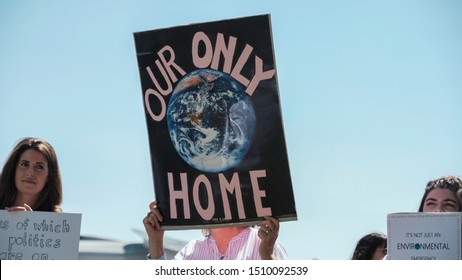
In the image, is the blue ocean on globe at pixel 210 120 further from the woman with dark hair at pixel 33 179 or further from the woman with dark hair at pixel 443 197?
the woman with dark hair at pixel 443 197

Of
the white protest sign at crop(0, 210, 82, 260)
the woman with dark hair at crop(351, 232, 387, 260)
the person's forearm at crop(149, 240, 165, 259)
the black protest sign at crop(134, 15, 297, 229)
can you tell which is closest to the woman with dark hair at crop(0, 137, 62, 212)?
the white protest sign at crop(0, 210, 82, 260)

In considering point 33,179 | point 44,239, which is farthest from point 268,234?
point 33,179

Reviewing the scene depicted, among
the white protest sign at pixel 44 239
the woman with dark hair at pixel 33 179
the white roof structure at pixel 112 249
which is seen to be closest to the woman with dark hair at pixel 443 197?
the white protest sign at pixel 44 239

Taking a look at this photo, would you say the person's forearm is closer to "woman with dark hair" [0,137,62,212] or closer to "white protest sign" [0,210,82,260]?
"white protest sign" [0,210,82,260]

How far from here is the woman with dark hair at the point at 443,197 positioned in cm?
561

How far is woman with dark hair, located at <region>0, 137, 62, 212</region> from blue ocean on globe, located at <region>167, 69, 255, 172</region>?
1143 mm

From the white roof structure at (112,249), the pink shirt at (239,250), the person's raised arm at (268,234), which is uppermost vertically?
the person's raised arm at (268,234)

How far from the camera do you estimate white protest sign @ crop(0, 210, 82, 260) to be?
538cm

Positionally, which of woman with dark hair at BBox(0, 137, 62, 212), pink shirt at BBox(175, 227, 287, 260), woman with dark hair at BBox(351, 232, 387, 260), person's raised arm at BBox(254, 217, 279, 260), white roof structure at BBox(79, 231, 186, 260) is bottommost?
white roof structure at BBox(79, 231, 186, 260)

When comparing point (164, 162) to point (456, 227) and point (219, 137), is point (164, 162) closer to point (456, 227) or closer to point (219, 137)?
point (219, 137)

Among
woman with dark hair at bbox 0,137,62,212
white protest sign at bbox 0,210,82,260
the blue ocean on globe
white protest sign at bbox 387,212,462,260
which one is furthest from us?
woman with dark hair at bbox 0,137,62,212

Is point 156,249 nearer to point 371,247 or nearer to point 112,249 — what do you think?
point 371,247

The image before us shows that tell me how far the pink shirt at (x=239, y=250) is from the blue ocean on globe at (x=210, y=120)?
55 cm

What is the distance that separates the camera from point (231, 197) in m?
5.20
